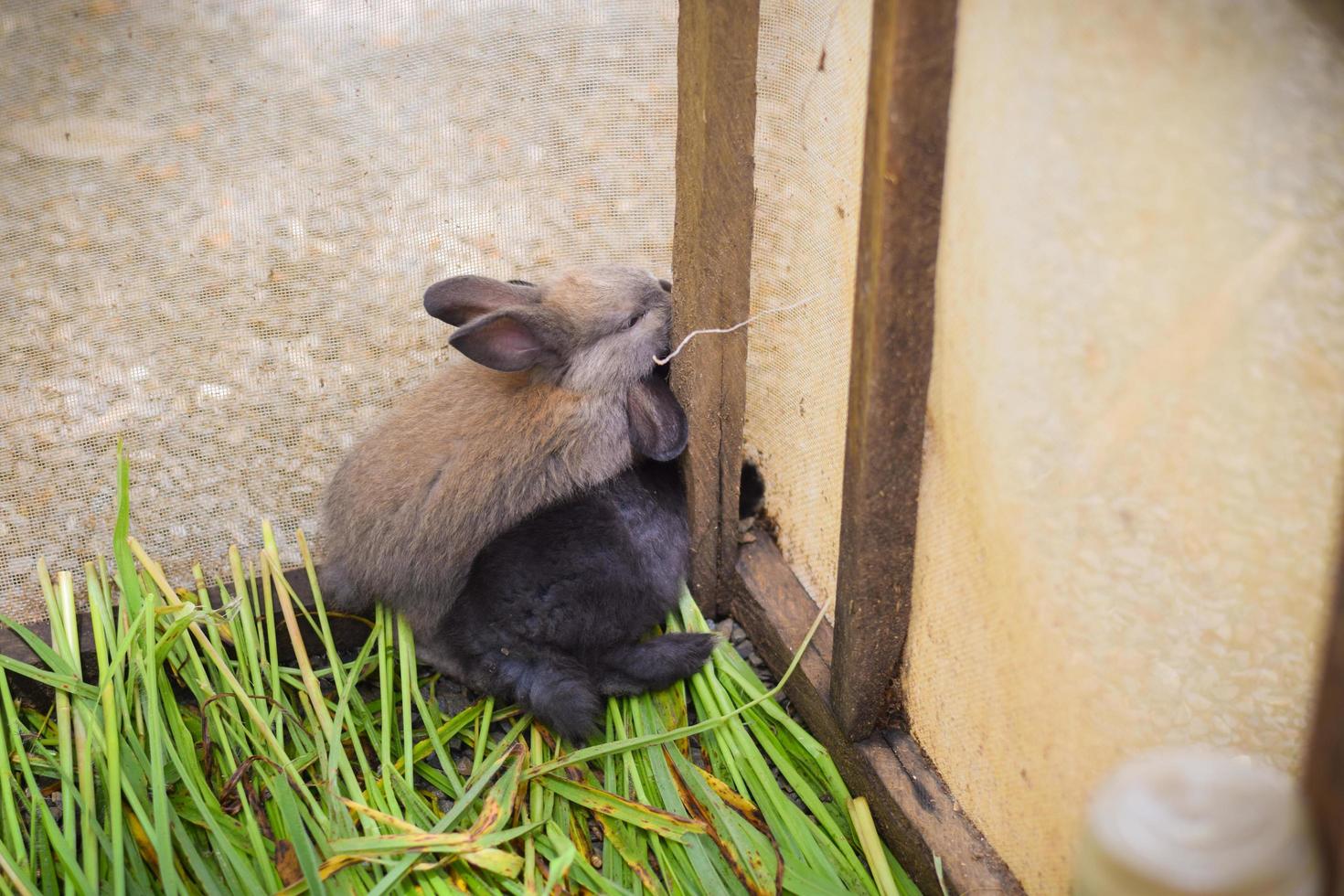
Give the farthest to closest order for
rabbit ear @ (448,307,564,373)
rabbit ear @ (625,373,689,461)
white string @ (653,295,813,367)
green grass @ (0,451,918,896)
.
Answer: rabbit ear @ (625,373,689,461) → rabbit ear @ (448,307,564,373) → white string @ (653,295,813,367) → green grass @ (0,451,918,896)

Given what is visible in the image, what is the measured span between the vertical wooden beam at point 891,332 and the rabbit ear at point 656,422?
0.56 metres

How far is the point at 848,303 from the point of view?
6.21 feet

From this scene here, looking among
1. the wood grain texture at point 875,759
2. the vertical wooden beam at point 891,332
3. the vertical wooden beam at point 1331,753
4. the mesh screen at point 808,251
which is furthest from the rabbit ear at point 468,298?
the vertical wooden beam at point 1331,753

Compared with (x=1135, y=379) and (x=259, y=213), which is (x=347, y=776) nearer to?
(x=259, y=213)

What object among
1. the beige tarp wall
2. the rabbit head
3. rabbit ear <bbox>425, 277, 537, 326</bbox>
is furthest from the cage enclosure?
rabbit ear <bbox>425, 277, 537, 326</bbox>

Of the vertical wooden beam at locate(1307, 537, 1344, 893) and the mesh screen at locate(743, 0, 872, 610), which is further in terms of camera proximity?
the mesh screen at locate(743, 0, 872, 610)

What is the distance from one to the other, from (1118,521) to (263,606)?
1985 mm

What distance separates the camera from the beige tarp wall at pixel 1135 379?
1.10m

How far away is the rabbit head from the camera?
7.93ft

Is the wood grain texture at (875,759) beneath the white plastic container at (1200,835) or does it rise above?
beneath

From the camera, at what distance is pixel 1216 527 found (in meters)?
1.25

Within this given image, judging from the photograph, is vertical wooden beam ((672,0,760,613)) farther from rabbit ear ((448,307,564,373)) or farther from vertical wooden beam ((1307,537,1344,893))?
vertical wooden beam ((1307,537,1344,893))

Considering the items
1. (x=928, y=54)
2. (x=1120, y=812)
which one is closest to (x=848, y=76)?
(x=928, y=54)

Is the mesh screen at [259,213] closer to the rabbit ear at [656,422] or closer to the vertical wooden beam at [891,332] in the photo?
the rabbit ear at [656,422]
